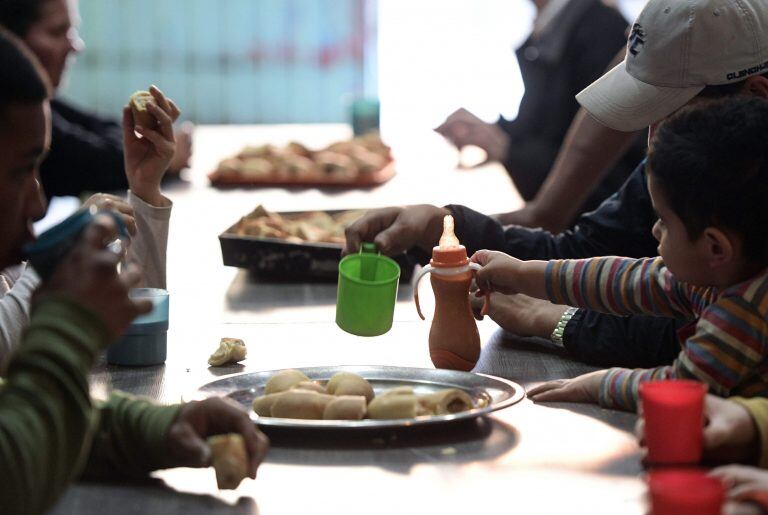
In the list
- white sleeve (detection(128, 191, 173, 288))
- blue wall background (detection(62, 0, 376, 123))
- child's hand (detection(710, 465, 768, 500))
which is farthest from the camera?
blue wall background (detection(62, 0, 376, 123))

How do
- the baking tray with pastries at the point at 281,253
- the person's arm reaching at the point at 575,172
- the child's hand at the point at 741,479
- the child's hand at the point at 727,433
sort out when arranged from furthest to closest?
the person's arm reaching at the point at 575,172 < the baking tray with pastries at the point at 281,253 < the child's hand at the point at 727,433 < the child's hand at the point at 741,479

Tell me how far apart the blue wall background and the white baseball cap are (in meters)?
4.51

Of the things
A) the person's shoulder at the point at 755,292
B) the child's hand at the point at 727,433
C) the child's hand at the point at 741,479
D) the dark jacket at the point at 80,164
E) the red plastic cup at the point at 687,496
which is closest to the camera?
the red plastic cup at the point at 687,496

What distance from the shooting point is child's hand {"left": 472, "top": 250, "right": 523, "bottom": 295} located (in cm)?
162

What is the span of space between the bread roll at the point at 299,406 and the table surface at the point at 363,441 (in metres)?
0.02

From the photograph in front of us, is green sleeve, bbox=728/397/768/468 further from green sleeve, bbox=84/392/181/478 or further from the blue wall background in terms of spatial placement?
the blue wall background

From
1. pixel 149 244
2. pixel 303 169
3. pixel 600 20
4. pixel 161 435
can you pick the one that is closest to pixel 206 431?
pixel 161 435

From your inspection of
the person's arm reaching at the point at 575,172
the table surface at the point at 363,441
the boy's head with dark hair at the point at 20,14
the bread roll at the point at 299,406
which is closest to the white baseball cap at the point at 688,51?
the table surface at the point at 363,441

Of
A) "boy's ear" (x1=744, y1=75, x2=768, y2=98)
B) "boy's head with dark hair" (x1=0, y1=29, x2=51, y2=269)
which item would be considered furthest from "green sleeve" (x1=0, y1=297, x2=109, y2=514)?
"boy's ear" (x1=744, y1=75, x2=768, y2=98)

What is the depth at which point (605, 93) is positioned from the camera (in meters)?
1.75

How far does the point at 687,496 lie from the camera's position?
0.88 meters

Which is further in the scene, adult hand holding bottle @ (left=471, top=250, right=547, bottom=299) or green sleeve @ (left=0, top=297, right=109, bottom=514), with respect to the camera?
adult hand holding bottle @ (left=471, top=250, right=547, bottom=299)

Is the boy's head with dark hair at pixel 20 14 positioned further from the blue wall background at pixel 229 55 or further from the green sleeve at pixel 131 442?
the blue wall background at pixel 229 55

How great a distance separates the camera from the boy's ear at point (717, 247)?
4.08ft
